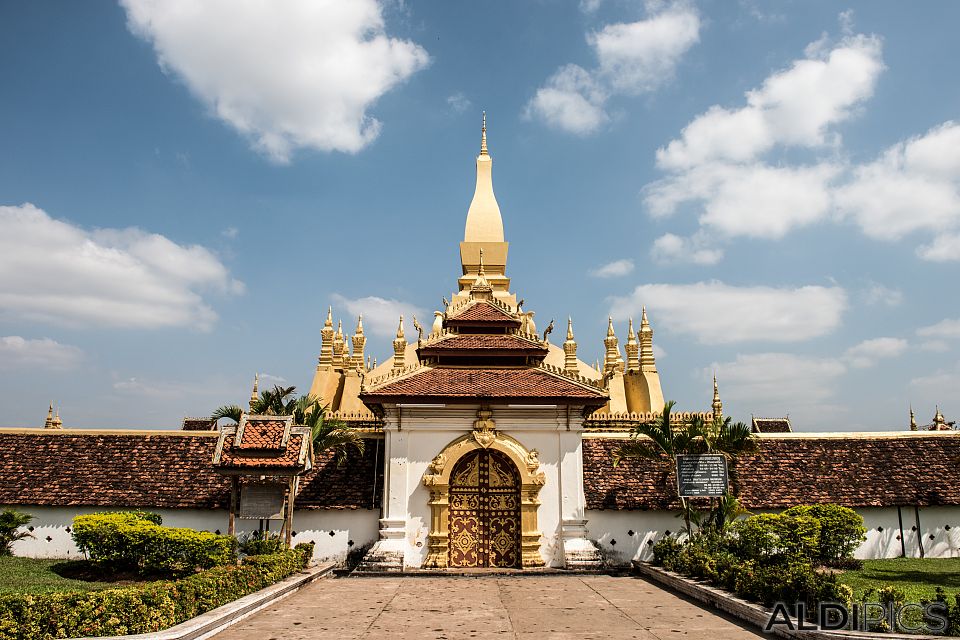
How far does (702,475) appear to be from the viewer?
1605 cm

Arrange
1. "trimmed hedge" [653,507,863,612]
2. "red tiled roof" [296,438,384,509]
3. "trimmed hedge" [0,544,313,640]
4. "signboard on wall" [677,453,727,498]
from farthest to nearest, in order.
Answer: "red tiled roof" [296,438,384,509] < "signboard on wall" [677,453,727,498] < "trimmed hedge" [653,507,863,612] < "trimmed hedge" [0,544,313,640]

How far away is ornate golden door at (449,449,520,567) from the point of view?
16562mm

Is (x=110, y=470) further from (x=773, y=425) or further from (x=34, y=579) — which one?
(x=773, y=425)

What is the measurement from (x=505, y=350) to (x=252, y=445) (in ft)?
22.2

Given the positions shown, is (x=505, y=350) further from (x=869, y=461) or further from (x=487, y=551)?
(x=869, y=461)

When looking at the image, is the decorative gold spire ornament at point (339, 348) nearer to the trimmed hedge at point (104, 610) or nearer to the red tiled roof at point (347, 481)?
the red tiled roof at point (347, 481)

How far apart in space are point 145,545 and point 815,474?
1656 centimetres

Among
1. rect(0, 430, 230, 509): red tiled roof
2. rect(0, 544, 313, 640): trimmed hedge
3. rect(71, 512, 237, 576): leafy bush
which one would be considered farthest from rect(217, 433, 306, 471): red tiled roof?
rect(0, 544, 313, 640): trimmed hedge

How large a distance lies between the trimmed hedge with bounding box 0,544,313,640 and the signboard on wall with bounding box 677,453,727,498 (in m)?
10.2

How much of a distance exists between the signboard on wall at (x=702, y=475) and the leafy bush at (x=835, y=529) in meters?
1.79

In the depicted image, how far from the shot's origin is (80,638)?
26.9 feet

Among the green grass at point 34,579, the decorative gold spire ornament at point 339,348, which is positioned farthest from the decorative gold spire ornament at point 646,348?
the green grass at point 34,579

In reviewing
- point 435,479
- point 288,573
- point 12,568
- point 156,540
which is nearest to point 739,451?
point 435,479

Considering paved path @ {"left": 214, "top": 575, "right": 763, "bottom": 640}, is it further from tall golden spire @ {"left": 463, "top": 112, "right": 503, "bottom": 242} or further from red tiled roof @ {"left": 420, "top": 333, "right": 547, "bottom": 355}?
tall golden spire @ {"left": 463, "top": 112, "right": 503, "bottom": 242}
